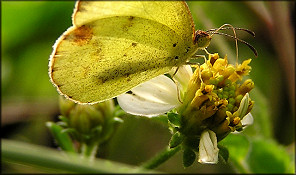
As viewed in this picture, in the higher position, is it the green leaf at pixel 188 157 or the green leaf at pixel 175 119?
the green leaf at pixel 175 119

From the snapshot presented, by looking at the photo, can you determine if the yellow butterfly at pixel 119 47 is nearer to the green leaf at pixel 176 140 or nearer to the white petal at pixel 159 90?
the white petal at pixel 159 90

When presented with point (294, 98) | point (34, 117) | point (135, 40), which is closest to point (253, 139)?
point (294, 98)

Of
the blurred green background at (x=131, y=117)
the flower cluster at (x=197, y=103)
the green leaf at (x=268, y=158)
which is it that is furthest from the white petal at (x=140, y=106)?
the blurred green background at (x=131, y=117)

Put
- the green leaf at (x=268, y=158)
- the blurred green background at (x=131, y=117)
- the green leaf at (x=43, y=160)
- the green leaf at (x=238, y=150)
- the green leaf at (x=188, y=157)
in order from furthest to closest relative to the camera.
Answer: the blurred green background at (x=131, y=117)
the green leaf at (x=268, y=158)
the green leaf at (x=238, y=150)
the green leaf at (x=188, y=157)
the green leaf at (x=43, y=160)

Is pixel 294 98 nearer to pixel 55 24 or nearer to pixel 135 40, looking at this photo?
pixel 135 40

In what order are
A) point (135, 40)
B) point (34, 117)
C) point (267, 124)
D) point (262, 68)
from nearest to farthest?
point (135, 40), point (267, 124), point (34, 117), point (262, 68)
